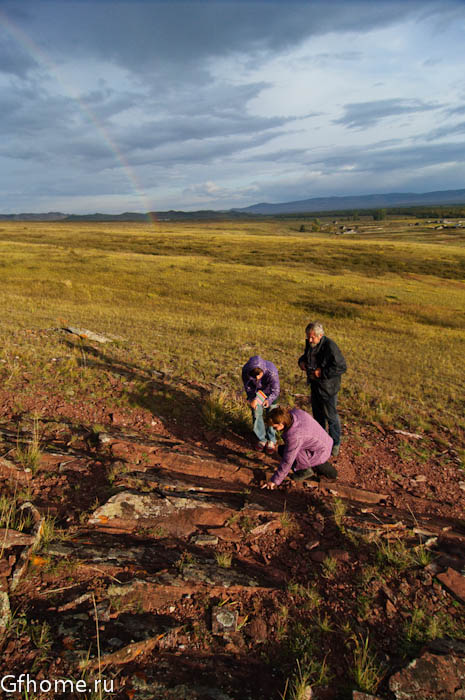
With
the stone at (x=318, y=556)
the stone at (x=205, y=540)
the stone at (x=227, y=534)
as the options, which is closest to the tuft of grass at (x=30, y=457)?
the stone at (x=205, y=540)

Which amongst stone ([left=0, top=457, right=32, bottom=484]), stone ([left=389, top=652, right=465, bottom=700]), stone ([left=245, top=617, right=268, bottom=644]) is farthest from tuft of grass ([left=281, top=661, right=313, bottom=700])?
stone ([left=0, top=457, right=32, bottom=484])

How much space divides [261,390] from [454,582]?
11.3ft

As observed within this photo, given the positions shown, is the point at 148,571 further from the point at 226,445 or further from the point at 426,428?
the point at 426,428

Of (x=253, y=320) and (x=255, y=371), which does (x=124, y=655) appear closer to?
(x=255, y=371)

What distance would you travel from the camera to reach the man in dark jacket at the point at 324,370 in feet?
19.6

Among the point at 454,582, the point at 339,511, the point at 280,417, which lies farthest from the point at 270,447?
the point at 454,582

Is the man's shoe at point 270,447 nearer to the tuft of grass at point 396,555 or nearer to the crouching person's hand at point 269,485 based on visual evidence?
the crouching person's hand at point 269,485

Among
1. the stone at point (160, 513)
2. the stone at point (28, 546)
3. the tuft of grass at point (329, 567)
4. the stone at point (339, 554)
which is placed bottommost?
the stone at point (339, 554)

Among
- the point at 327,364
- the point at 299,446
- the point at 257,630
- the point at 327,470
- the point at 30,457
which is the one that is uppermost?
the point at 327,364

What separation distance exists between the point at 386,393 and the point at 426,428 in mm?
2309

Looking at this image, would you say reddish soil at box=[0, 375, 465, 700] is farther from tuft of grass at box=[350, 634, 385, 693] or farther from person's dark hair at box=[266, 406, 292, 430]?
person's dark hair at box=[266, 406, 292, 430]

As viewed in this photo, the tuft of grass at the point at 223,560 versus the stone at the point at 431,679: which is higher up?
the tuft of grass at the point at 223,560

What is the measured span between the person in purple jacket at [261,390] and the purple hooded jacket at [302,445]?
860 millimetres

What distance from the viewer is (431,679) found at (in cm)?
258
